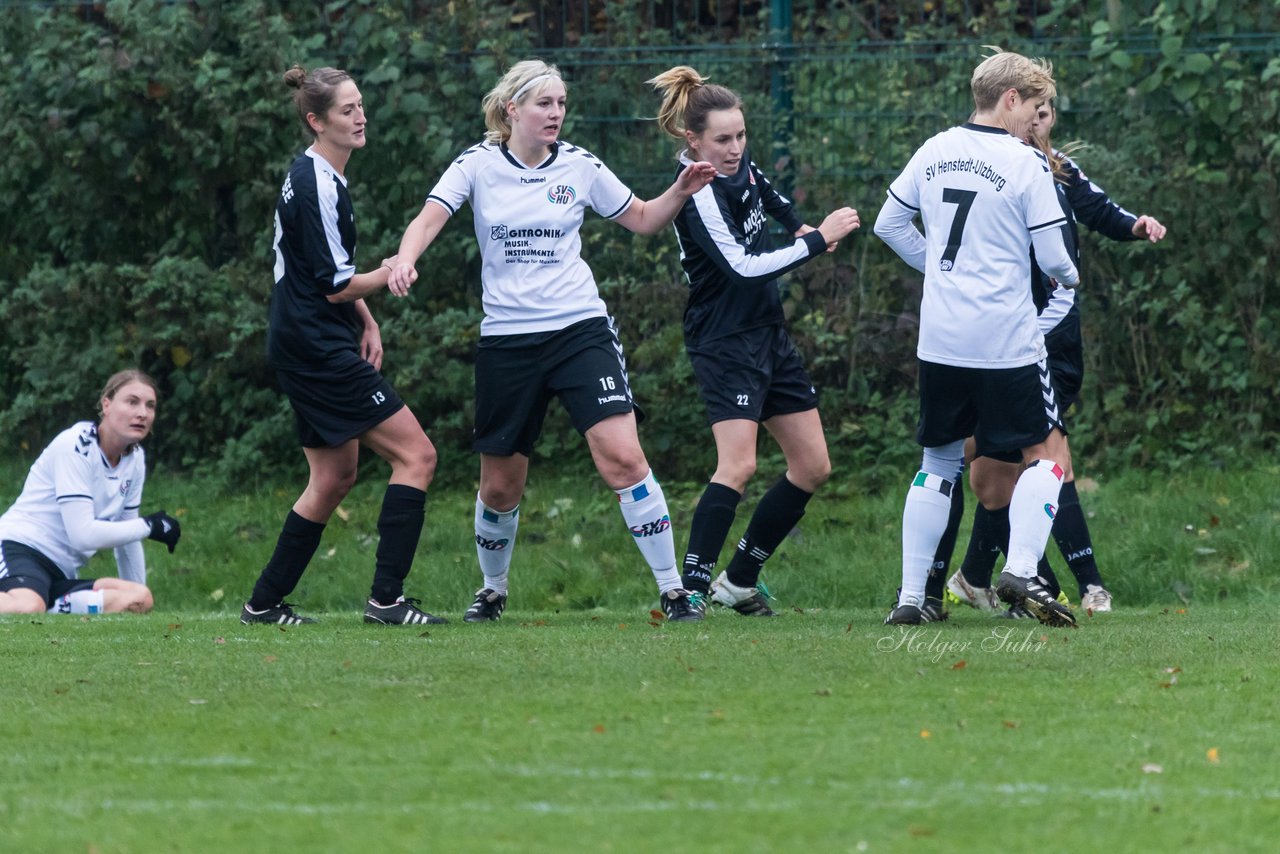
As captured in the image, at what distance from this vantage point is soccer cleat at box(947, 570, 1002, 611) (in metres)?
7.71

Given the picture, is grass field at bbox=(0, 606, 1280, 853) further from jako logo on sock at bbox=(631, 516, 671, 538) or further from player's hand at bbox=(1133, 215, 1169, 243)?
player's hand at bbox=(1133, 215, 1169, 243)

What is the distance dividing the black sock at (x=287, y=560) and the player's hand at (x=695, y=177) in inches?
75.7

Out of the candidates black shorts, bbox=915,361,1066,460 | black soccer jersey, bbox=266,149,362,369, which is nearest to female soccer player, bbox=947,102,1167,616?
black shorts, bbox=915,361,1066,460

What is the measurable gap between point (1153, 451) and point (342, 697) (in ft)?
22.2

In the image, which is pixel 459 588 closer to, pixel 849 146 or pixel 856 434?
pixel 856 434

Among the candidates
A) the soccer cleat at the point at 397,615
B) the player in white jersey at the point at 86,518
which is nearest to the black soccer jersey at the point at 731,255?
the soccer cleat at the point at 397,615

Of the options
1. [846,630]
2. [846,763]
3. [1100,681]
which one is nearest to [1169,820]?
[846,763]

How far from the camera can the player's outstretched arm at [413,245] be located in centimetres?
638

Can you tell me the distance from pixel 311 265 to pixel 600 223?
475 centimetres

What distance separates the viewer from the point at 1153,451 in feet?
34.8

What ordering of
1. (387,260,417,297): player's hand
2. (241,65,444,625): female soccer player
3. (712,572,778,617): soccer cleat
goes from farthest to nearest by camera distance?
(712,572,778,617): soccer cleat < (241,65,444,625): female soccer player < (387,260,417,297): player's hand

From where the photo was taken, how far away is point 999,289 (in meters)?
6.31

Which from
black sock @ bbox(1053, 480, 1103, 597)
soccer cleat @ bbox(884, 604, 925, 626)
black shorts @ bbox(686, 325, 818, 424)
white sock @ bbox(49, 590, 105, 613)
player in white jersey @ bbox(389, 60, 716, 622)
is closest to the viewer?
soccer cleat @ bbox(884, 604, 925, 626)

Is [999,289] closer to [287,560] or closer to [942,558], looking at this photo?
[942,558]
